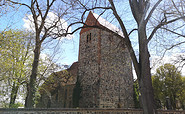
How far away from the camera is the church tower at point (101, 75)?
1433cm

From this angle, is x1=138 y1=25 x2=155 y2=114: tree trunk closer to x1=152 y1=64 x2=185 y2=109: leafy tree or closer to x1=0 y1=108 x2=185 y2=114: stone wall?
x1=0 y1=108 x2=185 y2=114: stone wall

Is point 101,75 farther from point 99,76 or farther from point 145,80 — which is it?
point 145,80

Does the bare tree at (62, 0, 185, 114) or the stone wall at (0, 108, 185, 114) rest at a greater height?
the bare tree at (62, 0, 185, 114)

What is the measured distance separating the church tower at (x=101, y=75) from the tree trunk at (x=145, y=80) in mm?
7917

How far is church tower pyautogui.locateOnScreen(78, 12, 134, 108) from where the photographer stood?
14.3m

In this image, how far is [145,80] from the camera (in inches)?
202

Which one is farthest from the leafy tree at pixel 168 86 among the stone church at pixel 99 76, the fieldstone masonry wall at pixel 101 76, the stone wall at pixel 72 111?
the stone wall at pixel 72 111

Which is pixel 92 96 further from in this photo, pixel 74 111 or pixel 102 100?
pixel 74 111

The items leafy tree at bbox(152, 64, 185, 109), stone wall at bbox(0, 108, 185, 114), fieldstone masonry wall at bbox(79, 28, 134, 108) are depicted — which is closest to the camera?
stone wall at bbox(0, 108, 185, 114)

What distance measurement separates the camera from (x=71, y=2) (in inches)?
238

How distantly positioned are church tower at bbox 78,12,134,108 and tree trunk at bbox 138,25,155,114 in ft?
26.0

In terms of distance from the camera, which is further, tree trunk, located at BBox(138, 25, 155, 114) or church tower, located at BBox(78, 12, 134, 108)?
church tower, located at BBox(78, 12, 134, 108)

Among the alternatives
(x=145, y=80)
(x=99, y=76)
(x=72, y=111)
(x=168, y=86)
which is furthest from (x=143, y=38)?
(x=168, y=86)

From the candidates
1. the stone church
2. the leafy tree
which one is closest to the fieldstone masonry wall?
the stone church
